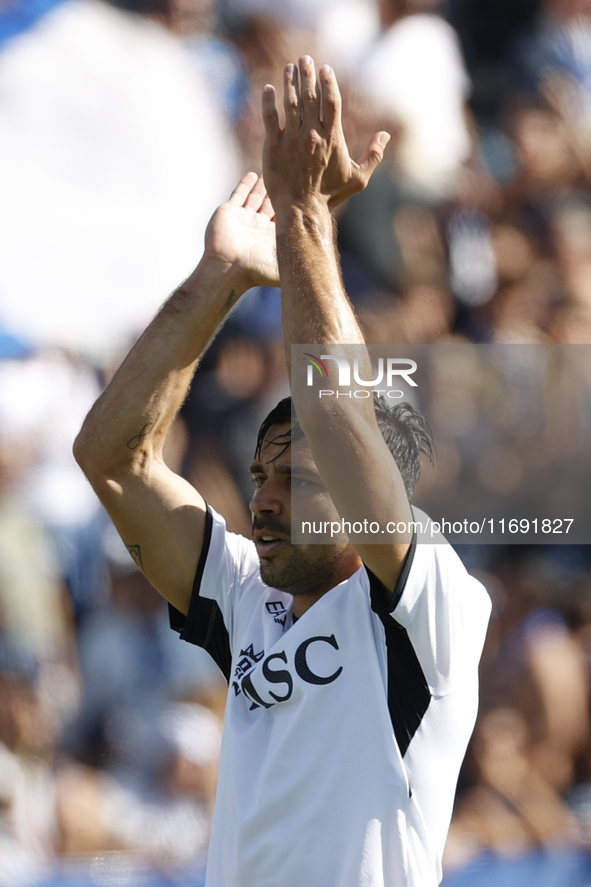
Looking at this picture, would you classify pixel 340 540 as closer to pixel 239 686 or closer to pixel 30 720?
pixel 239 686

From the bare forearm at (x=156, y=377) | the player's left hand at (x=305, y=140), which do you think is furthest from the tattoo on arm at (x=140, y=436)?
the player's left hand at (x=305, y=140)

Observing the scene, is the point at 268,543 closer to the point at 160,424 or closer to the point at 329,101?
the point at 160,424

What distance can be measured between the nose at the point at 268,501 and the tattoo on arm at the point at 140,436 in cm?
28

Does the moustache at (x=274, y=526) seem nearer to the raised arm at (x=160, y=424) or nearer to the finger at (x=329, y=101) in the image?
the raised arm at (x=160, y=424)

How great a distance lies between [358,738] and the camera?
1520 millimetres

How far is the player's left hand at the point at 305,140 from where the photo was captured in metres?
1.55

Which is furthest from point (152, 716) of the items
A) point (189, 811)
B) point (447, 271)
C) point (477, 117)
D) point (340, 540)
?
point (477, 117)

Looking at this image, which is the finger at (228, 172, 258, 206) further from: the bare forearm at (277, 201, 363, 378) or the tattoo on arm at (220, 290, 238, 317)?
the bare forearm at (277, 201, 363, 378)

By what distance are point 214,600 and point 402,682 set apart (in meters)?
0.52

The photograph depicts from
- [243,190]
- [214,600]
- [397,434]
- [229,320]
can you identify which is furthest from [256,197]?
[229,320]

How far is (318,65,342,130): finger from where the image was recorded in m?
1.53

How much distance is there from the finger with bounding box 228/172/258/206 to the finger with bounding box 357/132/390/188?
41cm

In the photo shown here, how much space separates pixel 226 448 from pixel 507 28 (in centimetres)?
230

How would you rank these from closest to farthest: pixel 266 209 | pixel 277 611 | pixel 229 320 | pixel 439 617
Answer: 1. pixel 439 617
2. pixel 277 611
3. pixel 266 209
4. pixel 229 320
